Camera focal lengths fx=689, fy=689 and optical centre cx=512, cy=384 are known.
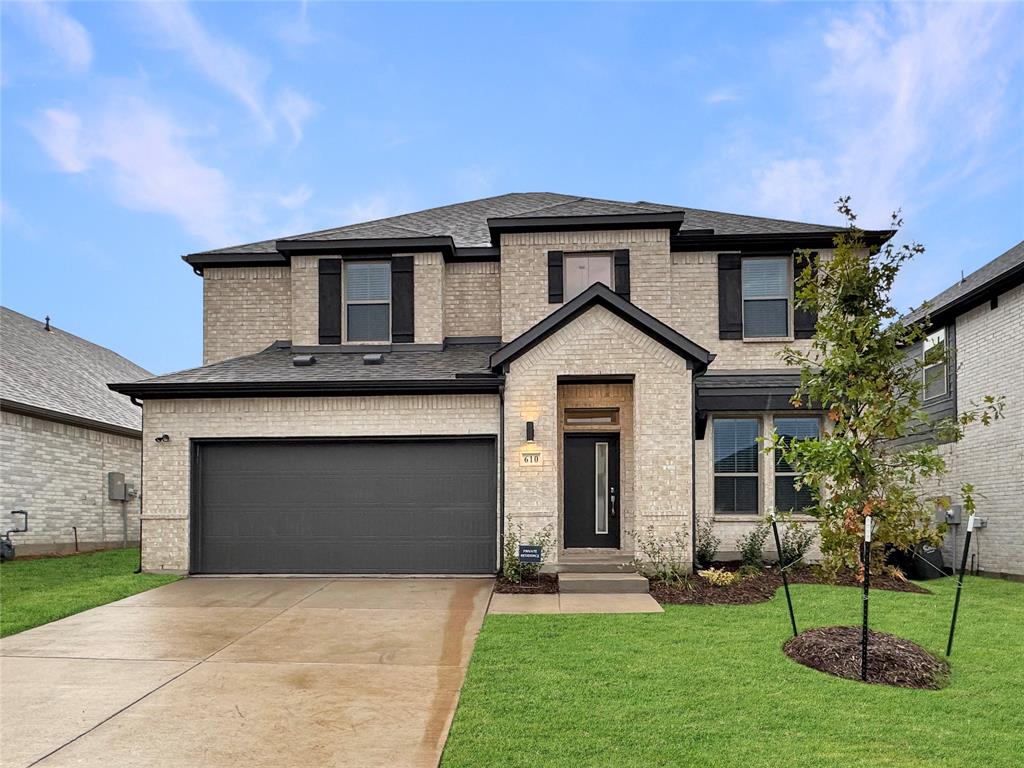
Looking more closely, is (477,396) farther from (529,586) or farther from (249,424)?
(249,424)

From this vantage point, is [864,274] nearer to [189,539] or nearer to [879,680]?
[879,680]

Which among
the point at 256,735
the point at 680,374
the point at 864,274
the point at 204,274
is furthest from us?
the point at 204,274

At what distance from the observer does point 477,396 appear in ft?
40.2

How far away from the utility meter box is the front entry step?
13659 millimetres

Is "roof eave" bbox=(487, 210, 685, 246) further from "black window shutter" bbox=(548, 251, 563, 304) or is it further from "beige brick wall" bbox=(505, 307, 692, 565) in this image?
"beige brick wall" bbox=(505, 307, 692, 565)

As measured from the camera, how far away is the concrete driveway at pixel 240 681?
16.1 feet

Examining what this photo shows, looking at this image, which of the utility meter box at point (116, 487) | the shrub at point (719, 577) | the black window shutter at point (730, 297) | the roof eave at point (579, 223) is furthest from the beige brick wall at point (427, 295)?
the utility meter box at point (116, 487)

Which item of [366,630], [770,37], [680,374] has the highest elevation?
[770,37]

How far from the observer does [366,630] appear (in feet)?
27.3

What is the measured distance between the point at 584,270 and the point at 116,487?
13.8m

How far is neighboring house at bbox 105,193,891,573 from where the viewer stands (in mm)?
11680

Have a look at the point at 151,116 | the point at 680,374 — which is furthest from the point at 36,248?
the point at 680,374

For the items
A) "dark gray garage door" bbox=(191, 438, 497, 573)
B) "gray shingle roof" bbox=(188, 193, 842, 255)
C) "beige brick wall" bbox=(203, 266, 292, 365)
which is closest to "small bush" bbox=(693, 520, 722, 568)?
"dark gray garage door" bbox=(191, 438, 497, 573)

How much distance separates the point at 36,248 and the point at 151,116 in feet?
176
